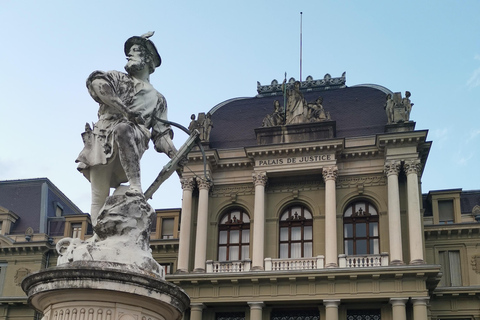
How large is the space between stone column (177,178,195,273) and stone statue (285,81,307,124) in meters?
6.09

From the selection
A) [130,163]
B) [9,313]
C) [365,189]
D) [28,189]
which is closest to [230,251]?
[365,189]

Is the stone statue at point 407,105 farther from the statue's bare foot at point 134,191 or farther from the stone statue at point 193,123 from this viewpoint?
the statue's bare foot at point 134,191

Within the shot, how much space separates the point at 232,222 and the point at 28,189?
677 inches

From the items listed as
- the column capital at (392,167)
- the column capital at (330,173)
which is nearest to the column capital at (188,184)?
the column capital at (330,173)

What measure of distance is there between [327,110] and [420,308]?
12485mm

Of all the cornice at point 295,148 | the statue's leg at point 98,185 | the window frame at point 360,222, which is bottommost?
the statue's leg at point 98,185

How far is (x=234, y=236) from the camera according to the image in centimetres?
3325

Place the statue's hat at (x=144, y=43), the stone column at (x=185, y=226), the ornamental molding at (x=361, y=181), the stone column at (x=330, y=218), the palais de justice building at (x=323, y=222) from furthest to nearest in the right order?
the ornamental molding at (x=361, y=181) → the stone column at (x=185, y=226) → the stone column at (x=330, y=218) → the palais de justice building at (x=323, y=222) → the statue's hat at (x=144, y=43)

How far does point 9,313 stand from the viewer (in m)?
37.7

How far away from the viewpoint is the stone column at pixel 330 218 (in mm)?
29953

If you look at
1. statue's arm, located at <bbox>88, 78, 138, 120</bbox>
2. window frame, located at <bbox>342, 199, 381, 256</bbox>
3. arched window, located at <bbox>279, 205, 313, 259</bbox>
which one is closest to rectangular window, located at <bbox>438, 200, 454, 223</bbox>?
window frame, located at <bbox>342, 199, 381, 256</bbox>

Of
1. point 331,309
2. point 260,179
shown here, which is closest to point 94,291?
point 331,309

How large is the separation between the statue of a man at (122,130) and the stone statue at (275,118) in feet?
91.3

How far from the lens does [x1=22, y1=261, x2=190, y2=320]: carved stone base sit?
507 centimetres
